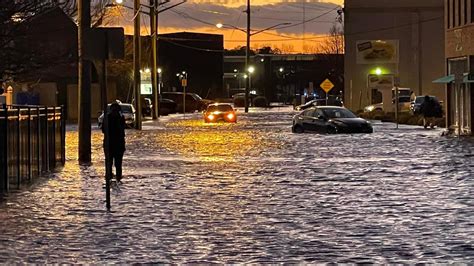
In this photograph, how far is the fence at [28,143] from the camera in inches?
680

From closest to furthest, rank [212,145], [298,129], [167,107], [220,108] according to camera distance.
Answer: [212,145]
[298,129]
[220,108]
[167,107]

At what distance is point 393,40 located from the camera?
7925 cm

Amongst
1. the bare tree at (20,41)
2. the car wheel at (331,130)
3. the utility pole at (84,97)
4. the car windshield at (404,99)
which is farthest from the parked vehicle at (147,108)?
the utility pole at (84,97)

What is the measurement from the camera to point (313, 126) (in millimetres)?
41750

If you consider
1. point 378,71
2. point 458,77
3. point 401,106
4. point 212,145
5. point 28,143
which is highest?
point 378,71

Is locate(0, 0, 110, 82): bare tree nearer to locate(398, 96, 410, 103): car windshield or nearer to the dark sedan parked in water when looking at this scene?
the dark sedan parked in water

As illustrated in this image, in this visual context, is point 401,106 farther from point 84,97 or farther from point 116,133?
point 116,133

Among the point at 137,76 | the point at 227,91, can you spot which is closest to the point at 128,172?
the point at 137,76

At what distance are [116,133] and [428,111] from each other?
27607mm

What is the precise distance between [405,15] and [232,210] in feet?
220

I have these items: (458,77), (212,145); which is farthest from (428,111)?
(212,145)

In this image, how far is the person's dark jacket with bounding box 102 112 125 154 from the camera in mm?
19531

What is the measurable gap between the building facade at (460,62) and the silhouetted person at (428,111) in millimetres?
3760

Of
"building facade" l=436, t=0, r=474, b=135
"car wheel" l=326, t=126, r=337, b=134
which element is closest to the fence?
"building facade" l=436, t=0, r=474, b=135
